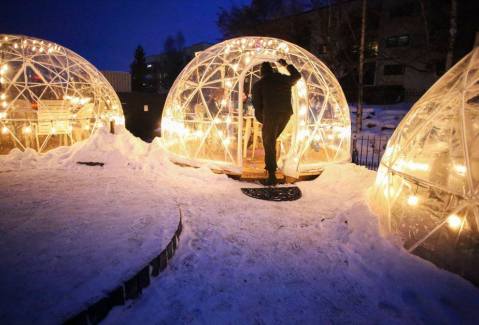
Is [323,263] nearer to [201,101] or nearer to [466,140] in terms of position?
[466,140]

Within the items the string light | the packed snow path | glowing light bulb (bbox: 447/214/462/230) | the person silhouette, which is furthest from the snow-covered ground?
the string light

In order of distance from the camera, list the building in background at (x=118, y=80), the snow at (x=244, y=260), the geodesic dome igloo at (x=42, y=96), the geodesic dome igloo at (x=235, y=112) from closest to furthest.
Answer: the snow at (x=244, y=260) → the geodesic dome igloo at (x=235, y=112) → the geodesic dome igloo at (x=42, y=96) → the building in background at (x=118, y=80)

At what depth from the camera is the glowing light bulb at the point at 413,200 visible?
10.7 ft

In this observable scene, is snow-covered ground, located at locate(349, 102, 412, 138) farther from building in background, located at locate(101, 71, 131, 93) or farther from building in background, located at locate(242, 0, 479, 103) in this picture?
building in background, located at locate(101, 71, 131, 93)

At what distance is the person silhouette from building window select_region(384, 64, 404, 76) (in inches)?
713

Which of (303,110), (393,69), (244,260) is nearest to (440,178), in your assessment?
(244,260)

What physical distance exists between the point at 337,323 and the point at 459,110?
8.87ft

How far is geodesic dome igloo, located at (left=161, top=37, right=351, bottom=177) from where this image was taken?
6.37 m

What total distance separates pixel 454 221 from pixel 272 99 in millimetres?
3350

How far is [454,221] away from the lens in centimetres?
276

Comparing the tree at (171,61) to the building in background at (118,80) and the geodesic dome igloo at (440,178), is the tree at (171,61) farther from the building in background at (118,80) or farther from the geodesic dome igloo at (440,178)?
the geodesic dome igloo at (440,178)

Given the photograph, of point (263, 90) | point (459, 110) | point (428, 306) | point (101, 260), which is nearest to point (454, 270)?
point (428, 306)

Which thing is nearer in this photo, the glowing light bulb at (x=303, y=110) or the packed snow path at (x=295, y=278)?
the packed snow path at (x=295, y=278)

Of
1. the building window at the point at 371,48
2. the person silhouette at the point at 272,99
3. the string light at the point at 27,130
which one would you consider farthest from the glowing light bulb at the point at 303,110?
the building window at the point at 371,48
